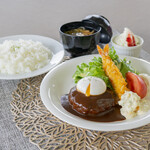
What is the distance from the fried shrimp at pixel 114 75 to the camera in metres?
1.61

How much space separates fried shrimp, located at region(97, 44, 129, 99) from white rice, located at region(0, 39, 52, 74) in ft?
1.88

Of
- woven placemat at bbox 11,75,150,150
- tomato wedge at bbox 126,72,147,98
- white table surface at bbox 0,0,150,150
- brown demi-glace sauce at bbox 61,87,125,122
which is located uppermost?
tomato wedge at bbox 126,72,147,98

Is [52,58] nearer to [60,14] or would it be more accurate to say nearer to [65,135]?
[65,135]

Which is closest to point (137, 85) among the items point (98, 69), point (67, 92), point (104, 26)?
point (98, 69)

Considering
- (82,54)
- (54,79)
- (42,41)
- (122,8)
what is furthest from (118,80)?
(122,8)

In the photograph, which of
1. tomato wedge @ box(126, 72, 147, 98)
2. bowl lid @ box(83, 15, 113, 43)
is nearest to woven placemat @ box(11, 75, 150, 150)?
tomato wedge @ box(126, 72, 147, 98)

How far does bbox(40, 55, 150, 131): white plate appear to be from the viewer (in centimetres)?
131

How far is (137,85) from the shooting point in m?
1.58

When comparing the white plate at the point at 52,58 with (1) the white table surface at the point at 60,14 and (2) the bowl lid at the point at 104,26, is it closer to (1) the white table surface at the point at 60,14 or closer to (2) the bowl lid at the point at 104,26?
(2) the bowl lid at the point at 104,26

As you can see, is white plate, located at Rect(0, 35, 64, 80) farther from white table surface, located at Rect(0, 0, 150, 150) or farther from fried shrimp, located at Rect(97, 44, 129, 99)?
white table surface, located at Rect(0, 0, 150, 150)

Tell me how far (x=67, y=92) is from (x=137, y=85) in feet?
1.71

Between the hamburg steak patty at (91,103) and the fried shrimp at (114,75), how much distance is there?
11 centimetres

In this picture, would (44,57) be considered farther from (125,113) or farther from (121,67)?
(125,113)

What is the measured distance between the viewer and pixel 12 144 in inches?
54.4
